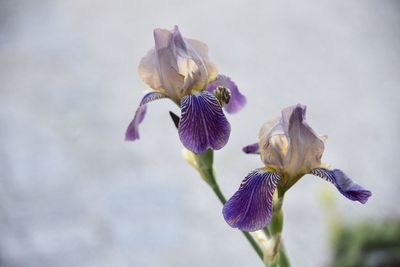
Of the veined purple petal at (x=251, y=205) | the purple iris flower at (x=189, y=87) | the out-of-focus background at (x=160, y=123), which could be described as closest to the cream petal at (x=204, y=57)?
the purple iris flower at (x=189, y=87)

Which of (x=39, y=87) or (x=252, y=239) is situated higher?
(x=39, y=87)

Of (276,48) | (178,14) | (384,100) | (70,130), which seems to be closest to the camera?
(70,130)

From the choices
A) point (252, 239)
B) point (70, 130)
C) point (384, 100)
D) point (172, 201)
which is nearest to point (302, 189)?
point (172, 201)

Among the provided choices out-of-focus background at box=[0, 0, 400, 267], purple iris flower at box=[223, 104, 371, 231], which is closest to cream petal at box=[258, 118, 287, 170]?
purple iris flower at box=[223, 104, 371, 231]

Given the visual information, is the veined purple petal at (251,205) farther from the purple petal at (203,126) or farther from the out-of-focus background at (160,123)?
the out-of-focus background at (160,123)

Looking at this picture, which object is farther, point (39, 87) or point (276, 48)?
point (276, 48)

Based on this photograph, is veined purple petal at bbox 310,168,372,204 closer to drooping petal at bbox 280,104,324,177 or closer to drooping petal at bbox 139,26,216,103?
drooping petal at bbox 280,104,324,177

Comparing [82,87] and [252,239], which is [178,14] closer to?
[82,87]

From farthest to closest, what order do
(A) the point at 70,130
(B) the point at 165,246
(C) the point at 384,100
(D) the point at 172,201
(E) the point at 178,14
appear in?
(E) the point at 178,14
(C) the point at 384,100
(A) the point at 70,130
(D) the point at 172,201
(B) the point at 165,246
